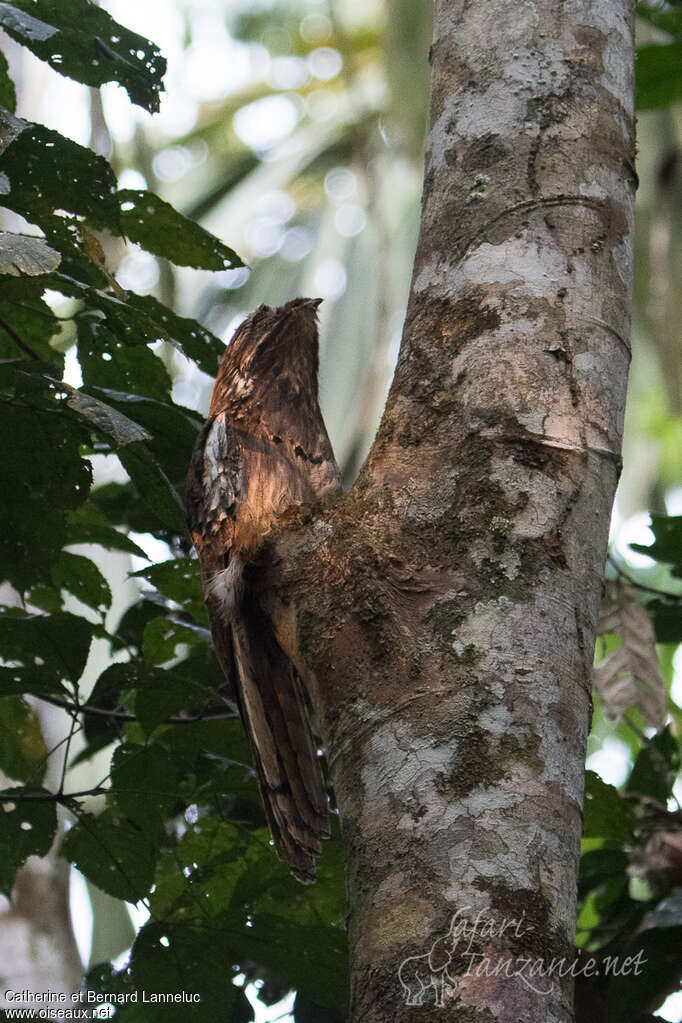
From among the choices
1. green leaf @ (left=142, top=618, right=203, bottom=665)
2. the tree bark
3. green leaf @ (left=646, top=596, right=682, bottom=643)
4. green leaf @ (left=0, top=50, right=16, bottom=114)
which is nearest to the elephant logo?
the tree bark

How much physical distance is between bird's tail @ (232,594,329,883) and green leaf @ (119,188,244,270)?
29.8 inches

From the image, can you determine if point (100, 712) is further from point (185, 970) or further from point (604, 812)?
point (604, 812)

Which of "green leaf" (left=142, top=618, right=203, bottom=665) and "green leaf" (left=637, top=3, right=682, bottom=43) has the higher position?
"green leaf" (left=637, top=3, right=682, bottom=43)

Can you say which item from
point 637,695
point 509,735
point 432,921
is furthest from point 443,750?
point 637,695

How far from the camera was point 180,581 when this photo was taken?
2.23 meters

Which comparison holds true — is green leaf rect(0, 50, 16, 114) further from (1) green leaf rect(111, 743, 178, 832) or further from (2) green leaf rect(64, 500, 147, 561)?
(1) green leaf rect(111, 743, 178, 832)

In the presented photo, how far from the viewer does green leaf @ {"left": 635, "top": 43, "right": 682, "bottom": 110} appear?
2945 mm

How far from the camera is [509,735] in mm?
1240

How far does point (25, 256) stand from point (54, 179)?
0.40 m

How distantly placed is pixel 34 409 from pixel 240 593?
0.49 m

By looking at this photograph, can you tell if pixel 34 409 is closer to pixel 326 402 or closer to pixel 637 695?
pixel 637 695

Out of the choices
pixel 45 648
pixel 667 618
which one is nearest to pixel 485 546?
pixel 45 648

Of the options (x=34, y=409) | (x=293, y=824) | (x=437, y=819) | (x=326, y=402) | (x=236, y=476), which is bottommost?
(x=437, y=819)

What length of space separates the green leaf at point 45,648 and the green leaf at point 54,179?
0.69 meters
